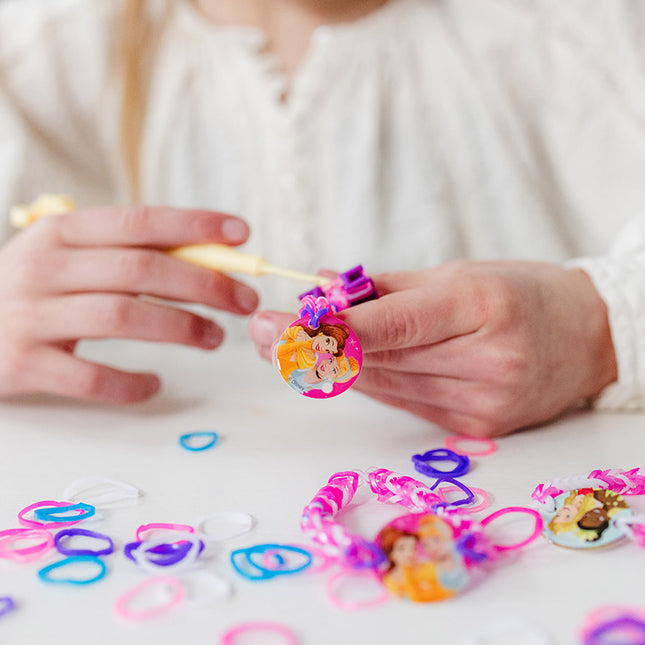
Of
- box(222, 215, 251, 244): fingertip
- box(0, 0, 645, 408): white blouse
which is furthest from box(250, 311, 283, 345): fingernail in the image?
box(0, 0, 645, 408): white blouse

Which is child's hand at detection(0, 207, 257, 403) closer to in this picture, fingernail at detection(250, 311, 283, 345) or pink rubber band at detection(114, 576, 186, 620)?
fingernail at detection(250, 311, 283, 345)

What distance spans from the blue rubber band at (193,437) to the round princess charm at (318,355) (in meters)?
0.12

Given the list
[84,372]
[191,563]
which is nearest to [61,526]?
[191,563]

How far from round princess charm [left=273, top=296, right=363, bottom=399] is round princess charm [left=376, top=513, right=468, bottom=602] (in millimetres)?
94

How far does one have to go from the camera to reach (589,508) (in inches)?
14.7

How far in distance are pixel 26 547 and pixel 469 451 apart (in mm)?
276

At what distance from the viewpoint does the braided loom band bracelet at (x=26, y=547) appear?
0.37m

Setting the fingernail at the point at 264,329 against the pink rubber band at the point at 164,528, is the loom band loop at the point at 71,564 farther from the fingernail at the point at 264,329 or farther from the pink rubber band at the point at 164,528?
the fingernail at the point at 264,329

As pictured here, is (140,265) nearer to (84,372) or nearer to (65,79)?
(84,372)

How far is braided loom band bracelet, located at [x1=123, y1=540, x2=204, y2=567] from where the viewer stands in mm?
352

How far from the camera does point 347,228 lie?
87 cm

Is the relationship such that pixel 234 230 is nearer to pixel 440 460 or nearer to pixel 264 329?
pixel 264 329

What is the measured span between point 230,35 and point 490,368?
59 cm

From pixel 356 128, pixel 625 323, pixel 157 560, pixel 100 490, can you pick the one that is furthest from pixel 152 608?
pixel 356 128
